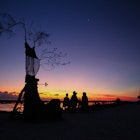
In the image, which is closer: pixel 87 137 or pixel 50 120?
pixel 87 137

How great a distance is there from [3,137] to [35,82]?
7374mm

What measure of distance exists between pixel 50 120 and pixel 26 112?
5.98ft

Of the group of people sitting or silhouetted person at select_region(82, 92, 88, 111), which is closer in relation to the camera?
the group of people sitting

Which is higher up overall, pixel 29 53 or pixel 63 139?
pixel 29 53

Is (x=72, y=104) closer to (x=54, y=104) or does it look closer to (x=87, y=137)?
(x=54, y=104)

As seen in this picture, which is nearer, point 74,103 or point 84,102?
point 74,103

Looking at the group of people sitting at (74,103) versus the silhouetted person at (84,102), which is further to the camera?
the silhouetted person at (84,102)

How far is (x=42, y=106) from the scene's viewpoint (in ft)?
49.5

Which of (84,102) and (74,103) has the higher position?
(84,102)

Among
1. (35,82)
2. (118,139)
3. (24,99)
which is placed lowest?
(118,139)

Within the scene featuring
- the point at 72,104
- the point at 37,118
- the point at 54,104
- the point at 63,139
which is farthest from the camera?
the point at 72,104

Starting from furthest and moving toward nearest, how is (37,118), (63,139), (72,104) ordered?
(72,104) < (37,118) < (63,139)

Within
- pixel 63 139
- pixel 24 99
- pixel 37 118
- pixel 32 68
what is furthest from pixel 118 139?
pixel 32 68

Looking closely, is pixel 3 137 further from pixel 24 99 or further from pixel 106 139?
pixel 24 99
